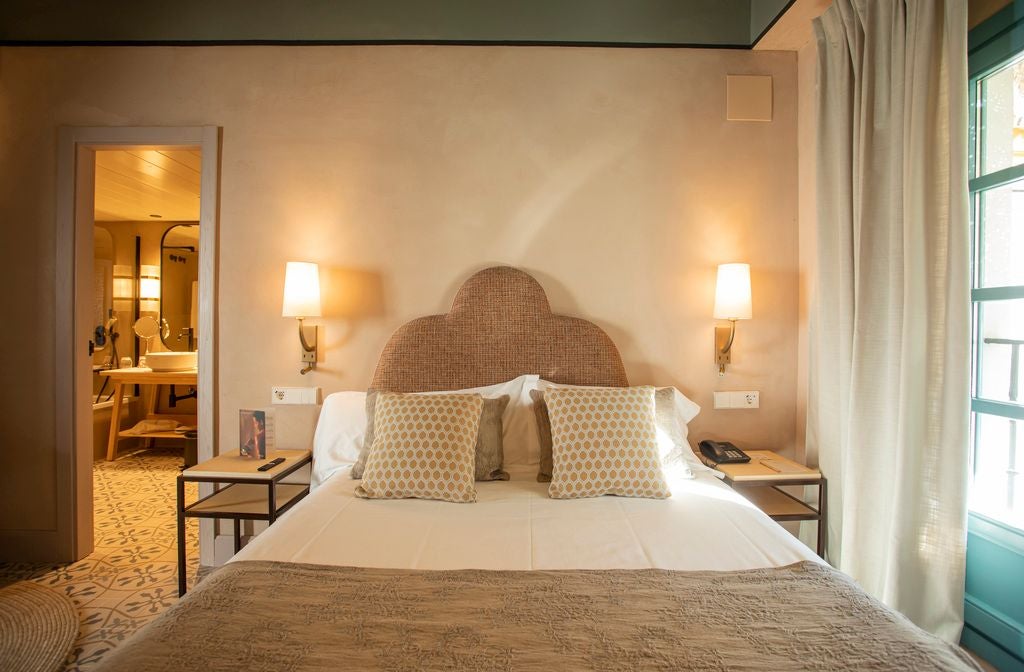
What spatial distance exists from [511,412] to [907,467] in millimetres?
1456

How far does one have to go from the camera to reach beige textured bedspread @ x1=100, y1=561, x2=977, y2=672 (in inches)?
39.9

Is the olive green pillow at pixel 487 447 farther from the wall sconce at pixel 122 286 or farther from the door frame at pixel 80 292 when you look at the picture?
the wall sconce at pixel 122 286

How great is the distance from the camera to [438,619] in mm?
1144

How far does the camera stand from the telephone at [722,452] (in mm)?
2385

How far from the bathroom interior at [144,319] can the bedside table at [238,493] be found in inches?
101

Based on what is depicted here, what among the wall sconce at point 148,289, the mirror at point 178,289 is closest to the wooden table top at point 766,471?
the mirror at point 178,289

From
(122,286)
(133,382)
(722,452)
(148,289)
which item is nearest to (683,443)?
(722,452)

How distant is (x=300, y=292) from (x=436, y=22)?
1.46 metres

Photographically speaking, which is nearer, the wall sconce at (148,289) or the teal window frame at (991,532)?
the teal window frame at (991,532)

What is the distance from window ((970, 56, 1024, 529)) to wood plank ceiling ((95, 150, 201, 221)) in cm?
397

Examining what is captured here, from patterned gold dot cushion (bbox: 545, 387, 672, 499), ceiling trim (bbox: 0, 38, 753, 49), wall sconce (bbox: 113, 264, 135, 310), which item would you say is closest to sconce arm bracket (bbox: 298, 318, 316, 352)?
patterned gold dot cushion (bbox: 545, 387, 672, 499)

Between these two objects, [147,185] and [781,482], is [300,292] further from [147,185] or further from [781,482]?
[147,185]

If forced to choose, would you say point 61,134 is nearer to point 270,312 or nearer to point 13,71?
point 13,71

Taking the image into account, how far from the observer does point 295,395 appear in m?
2.62
